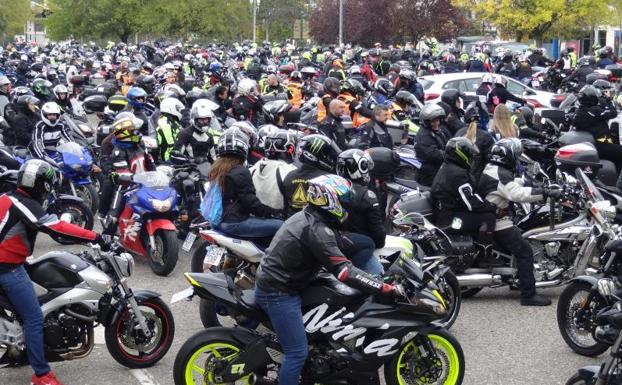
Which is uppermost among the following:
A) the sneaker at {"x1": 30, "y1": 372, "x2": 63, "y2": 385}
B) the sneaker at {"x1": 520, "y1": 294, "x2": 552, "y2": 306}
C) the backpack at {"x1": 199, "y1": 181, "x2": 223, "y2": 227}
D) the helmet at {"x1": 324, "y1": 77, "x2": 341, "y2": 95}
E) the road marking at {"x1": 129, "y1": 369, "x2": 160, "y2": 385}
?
the helmet at {"x1": 324, "y1": 77, "x2": 341, "y2": 95}

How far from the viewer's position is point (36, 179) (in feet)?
21.6

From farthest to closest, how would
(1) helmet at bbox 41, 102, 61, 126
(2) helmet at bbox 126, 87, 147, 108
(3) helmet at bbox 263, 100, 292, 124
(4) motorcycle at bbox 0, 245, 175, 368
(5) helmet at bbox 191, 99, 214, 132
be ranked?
(2) helmet at bbox 126, 87, 147, 108 → (3) helmet at bbox 263, 100, 292, 124 → (1) helmet at bbox 41, 102, 61, 126 → (5) helmet at bbox 191, 99, 214, 132 → (4) motorcycle at bbox 0, 245, 175, 368

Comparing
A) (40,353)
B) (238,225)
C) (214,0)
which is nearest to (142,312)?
(40,353)

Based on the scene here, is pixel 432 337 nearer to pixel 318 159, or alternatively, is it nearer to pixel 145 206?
pixel 318 159

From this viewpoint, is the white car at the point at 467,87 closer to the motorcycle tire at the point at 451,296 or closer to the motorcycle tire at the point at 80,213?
the motorcycle tire at the point at 80,213

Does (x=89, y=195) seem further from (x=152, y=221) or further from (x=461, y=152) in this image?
(x=461, y=152)

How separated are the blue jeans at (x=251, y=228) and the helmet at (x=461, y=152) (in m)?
1.79

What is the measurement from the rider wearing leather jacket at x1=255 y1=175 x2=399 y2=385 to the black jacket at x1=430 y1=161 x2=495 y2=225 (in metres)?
3.03

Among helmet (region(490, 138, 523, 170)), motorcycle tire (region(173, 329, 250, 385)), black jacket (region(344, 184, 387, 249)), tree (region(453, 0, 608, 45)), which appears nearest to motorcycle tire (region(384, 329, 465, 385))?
motorcycle tire (region(173, 329, 250, 385))

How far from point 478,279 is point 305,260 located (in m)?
3.44

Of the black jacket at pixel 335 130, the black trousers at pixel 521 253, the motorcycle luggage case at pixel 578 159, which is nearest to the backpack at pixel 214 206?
the black trousers at pixel 521 253

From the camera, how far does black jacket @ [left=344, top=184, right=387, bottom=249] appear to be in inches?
296

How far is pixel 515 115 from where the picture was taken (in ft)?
47.6

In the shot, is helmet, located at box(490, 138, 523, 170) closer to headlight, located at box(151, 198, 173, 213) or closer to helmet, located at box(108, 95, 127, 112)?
headlight, located at box(151, 198, 173, 213)
